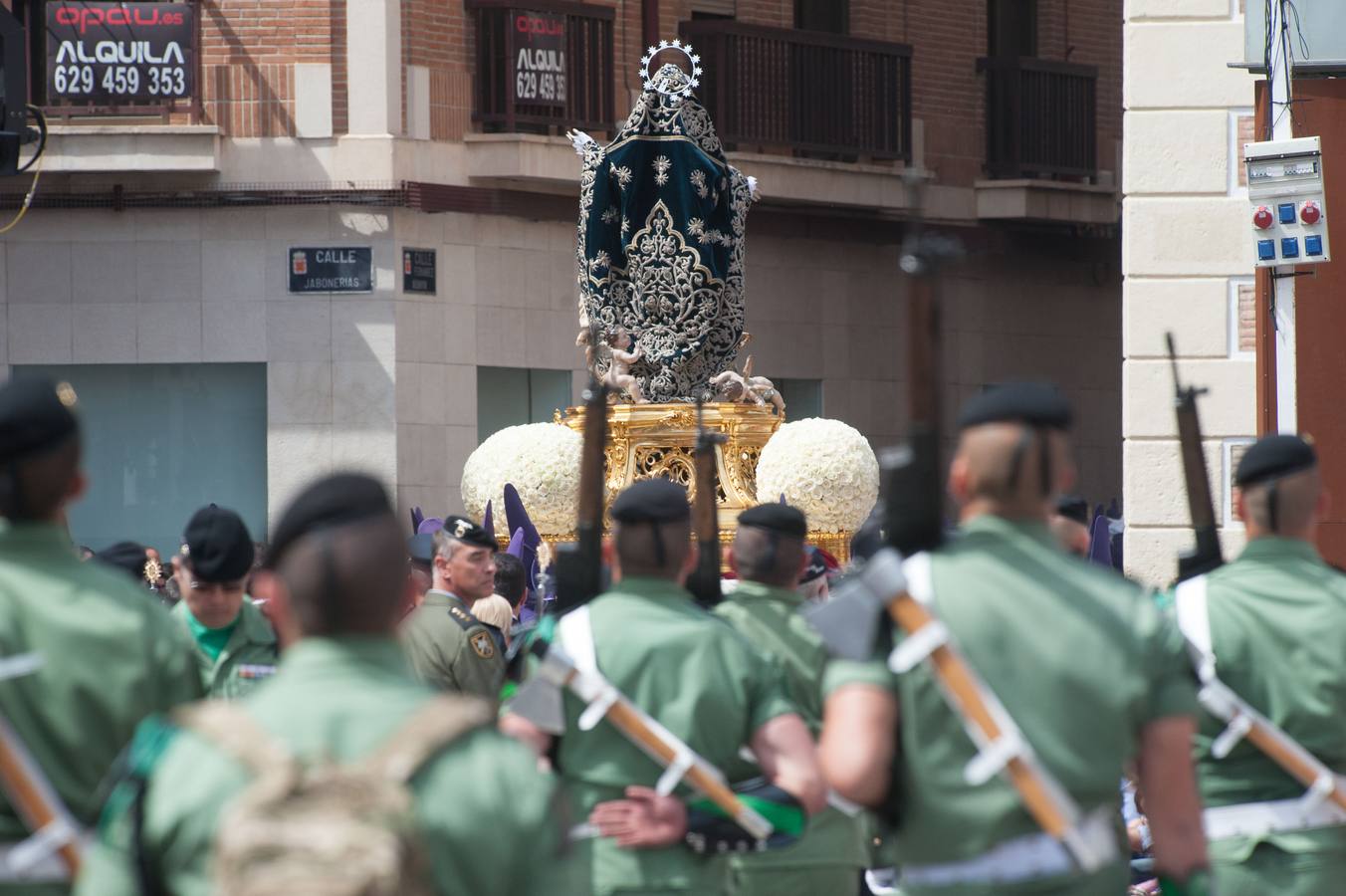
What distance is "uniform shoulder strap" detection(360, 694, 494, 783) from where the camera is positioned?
9.61 feet

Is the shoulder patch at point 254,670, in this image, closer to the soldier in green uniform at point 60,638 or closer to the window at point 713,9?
the soldier in green uniform at point 60,638

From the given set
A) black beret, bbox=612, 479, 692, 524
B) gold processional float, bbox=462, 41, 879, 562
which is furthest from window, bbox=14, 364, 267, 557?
black beret, bbox=612, 479, 692, 524

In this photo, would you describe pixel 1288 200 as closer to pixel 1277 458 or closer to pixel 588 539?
pixel 1277 458

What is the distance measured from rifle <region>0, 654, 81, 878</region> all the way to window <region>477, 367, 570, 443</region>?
1532 cm

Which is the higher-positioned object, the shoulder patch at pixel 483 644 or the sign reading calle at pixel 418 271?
the sign reading calle at pixel 418 271

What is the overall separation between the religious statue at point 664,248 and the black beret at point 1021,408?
7.34m

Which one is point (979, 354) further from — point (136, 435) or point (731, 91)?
point (136, 435)

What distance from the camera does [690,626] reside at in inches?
195

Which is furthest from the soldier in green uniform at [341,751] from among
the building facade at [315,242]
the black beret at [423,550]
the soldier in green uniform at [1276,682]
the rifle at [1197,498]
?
the building facade at [315,242]

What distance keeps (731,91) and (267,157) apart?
4.35 meters

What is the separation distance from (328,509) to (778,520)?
3271 millimetres

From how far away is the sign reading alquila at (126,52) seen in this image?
18.2 meters

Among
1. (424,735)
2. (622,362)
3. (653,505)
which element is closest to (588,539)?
(653,505)

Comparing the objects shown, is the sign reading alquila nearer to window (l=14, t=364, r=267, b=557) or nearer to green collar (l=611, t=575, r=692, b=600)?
window (l=14, t=364, r=267, b=557)
